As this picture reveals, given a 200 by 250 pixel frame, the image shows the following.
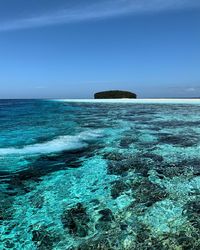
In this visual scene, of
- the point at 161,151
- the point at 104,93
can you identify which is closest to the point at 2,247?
the point at 161,151

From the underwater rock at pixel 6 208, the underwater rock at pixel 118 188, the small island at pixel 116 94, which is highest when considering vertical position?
the small island at pixel 116 94

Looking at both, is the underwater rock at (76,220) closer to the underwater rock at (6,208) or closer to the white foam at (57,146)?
the underwater rock at (6,208)

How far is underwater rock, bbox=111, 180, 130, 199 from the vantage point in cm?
608

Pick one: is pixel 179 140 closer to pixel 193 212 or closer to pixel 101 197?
pixel 101 197

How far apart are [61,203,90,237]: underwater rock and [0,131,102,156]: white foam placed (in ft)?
17.0

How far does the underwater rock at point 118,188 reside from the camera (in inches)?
240

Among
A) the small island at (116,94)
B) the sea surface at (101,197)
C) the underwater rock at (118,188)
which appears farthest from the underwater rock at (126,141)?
the small island at (116,94)

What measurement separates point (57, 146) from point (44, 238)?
7007 millimetres

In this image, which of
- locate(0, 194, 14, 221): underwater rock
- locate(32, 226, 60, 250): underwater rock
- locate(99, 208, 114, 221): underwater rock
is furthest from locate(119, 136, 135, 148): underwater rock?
locate(32, 226, 60, 250): underwater rock

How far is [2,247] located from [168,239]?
8.35 ft

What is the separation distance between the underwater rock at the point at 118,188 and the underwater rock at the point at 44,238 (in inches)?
72.4

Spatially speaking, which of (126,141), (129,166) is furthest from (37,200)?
(126,141)

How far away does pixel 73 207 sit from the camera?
215 inches

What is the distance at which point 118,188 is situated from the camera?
21.0 feet
